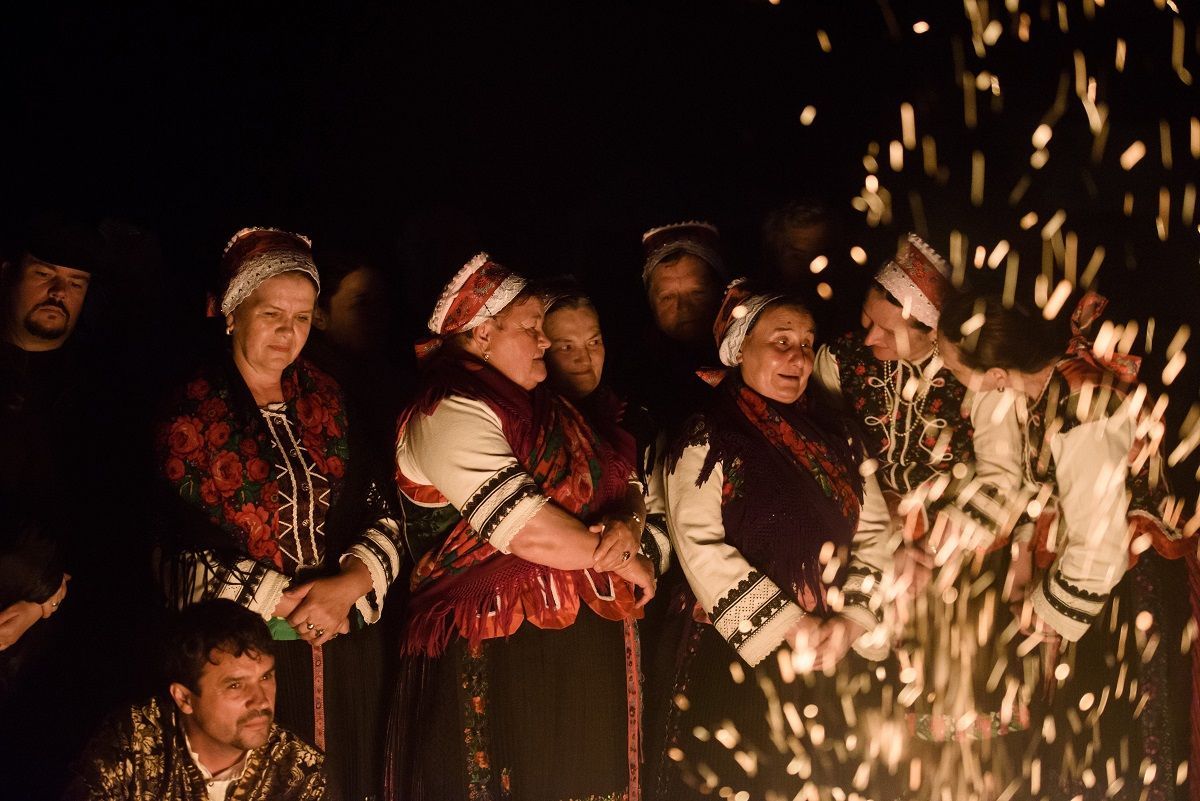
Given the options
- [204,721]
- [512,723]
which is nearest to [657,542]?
[512,723]

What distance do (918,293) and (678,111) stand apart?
76.2 inches

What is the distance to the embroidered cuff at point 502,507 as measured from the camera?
11.0ft

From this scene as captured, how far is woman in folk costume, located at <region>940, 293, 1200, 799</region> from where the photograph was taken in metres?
3.84

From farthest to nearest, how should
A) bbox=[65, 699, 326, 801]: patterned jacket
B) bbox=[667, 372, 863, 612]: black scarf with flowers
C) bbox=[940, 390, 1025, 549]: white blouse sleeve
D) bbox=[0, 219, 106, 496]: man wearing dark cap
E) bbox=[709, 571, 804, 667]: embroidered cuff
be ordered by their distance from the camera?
bbox=[940, 390, 1025, 549]: white blouse sleeve
bbox=[667, 372, 863, 612]: black scarf with flowers
bbox=[709, 571, 804, 667]: embroidered cuff
bbox=[0, 219, 106, 496]: man wearing dark cap
bbox=[65, 699, 326, 801]: patterned jacket

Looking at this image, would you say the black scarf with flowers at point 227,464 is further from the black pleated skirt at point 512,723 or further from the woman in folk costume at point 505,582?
the black pleated skirt at point 512,723

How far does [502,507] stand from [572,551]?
243mm

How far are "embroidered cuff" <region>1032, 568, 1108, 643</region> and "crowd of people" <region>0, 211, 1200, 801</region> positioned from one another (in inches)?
0.5

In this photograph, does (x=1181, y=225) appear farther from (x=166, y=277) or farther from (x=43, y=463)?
(x=43, y=463)

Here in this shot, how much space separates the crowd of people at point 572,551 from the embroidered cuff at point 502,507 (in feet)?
0.03

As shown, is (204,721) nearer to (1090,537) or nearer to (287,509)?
(287,509)

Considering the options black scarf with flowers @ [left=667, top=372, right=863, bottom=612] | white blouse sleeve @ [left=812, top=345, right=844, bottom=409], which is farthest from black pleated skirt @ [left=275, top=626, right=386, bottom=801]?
white blouse sleeve @ [left=812, top=345, right=844, bottom=409]

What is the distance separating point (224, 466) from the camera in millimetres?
3477

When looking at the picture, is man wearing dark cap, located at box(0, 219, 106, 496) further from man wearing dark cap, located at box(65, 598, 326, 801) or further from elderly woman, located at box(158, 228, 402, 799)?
man wearing dark cap, located at box(65, 598, 326, 801)

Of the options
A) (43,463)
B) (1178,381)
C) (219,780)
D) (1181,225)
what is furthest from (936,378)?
(43,463)
